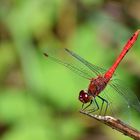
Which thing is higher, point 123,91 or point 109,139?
point 109,139

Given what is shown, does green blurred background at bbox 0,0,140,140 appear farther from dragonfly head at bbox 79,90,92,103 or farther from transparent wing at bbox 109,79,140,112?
dragonfly head at bbox 79,90,92,103

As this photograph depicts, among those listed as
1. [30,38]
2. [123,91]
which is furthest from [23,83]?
[123,91]

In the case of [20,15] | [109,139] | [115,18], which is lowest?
[109,139]

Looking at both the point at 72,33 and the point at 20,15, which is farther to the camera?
the point at 72,33

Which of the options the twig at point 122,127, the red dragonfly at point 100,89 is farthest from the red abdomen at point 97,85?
the twig at point 122,127

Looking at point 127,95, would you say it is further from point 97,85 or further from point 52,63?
point 52,63

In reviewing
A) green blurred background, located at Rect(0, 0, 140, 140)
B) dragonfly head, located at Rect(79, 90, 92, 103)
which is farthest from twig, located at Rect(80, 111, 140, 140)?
green blurred background, located at Rect(0, 0, 140, 140)

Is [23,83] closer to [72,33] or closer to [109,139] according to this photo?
[72,33]
